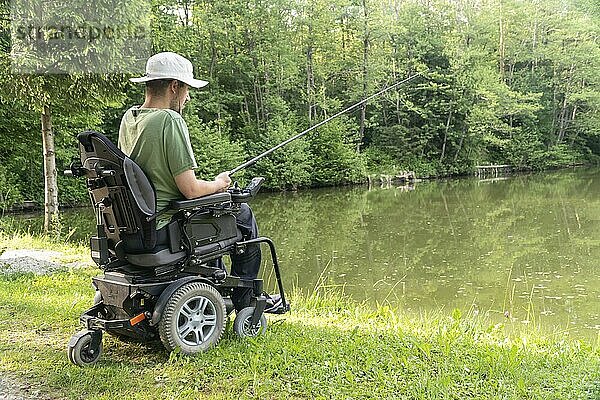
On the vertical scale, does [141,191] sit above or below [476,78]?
below

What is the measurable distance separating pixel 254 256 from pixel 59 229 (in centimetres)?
630

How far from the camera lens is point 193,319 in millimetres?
2816

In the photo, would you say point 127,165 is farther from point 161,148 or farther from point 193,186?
point 193,186

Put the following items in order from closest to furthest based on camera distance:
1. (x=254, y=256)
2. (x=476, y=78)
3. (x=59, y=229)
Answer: (x=254, y=256)
(x=59, y=229)
(x=476, y=78)

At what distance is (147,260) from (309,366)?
866 mm

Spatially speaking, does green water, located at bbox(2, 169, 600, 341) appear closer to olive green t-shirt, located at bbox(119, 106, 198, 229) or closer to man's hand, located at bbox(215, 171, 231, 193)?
man's hand, located at bbox(215, 171, 231, 193)

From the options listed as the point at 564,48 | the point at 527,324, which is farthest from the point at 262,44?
the point at 527,324

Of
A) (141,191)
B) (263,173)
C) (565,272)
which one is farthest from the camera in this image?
(263,173)

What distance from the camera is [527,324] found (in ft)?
19.0

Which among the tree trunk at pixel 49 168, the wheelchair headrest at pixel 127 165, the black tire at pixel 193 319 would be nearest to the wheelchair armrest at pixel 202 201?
the wheelchair headrest at pixel 127 165

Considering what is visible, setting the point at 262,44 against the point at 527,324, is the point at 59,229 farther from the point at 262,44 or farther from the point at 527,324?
the point at 262,44

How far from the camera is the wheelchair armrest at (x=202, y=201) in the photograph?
8.93 ft

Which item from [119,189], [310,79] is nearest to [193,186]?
[119,189]
